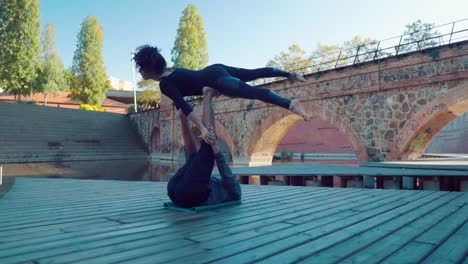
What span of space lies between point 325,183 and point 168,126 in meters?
15.7

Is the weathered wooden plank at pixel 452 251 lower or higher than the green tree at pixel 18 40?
lower

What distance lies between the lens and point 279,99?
2686 millimetres

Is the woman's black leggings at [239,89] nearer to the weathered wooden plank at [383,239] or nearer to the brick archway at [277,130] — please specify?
the weathered wooden plank at [383,239]

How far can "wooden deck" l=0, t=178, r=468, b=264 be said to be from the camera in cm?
162

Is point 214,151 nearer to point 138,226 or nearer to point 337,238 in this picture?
point 138,226

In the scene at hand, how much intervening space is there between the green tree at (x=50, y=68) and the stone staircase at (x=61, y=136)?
11.4m

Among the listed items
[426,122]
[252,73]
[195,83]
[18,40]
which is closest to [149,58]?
[195,83]

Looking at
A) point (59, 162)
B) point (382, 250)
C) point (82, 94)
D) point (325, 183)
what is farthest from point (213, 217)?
point (82, 94)

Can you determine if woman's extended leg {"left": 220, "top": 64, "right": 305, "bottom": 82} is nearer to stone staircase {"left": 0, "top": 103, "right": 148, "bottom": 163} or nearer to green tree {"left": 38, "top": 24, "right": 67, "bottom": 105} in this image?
stone staircase {"left": 0, "top": 103, "right": 148, "bottom": 163}

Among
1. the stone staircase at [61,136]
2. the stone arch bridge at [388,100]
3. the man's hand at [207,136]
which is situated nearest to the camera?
the man's hand at [207,136]

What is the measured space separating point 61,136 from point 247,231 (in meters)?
20.2

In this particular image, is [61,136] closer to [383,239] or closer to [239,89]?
[239,89]

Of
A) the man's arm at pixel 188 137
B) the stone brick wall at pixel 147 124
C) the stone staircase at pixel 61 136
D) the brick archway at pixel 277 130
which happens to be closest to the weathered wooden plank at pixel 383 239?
the man's arm at pixel 188 137

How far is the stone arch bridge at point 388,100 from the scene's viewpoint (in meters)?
8.64
